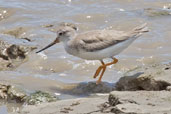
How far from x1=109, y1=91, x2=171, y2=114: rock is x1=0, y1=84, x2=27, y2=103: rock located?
2.11 m

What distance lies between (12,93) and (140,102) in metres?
2.58

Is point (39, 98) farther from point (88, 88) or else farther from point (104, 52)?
point (104, 52)

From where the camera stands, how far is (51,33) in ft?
33.2

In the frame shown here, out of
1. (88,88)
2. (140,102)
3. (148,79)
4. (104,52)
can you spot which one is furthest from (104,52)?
(140,102)

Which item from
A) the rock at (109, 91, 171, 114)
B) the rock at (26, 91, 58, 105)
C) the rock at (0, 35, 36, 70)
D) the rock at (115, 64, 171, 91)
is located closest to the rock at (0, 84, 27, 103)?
the rock at (26, 91, 58, 105)

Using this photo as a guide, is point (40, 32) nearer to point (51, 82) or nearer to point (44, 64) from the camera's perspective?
point (44, 64)

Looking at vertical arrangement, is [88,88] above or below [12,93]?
below

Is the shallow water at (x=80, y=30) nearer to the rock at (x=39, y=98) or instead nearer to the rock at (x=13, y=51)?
the rock at (x=13, y=51)

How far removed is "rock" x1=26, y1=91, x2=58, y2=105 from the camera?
21.4 feet

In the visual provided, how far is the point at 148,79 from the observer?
6.25 metres

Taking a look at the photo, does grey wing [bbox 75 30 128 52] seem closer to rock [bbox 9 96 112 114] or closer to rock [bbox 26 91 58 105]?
rock [bbox 26 91 58 105]

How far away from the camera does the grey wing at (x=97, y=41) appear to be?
285 inches

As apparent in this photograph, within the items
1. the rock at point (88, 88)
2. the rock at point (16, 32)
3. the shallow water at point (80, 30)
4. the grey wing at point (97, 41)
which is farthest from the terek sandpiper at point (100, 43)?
the rock at point (16, 32)

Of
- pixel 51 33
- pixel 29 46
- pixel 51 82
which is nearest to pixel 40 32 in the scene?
pixel 51 33
